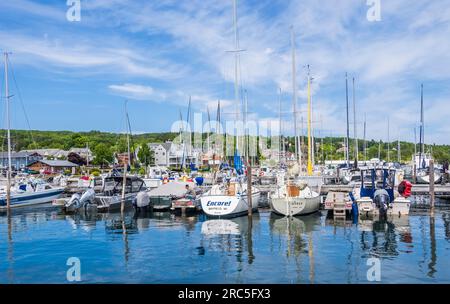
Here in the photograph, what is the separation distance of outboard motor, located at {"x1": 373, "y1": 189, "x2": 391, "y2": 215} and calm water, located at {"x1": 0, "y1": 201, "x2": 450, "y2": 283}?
1565 millimetres

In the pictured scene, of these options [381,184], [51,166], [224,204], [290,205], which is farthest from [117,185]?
[51,166]

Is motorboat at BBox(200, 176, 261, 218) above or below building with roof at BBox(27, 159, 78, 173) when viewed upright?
below

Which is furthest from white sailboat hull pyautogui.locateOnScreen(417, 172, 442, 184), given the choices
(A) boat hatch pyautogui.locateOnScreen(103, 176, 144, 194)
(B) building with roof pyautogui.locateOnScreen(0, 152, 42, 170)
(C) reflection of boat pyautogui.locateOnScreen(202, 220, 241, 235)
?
(B) building with roof pyautogui.locateOnScreen(0, 152, 42, 170)

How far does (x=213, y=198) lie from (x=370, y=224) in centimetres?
1115

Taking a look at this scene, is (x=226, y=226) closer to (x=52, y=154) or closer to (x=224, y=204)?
(x=224, y=204)

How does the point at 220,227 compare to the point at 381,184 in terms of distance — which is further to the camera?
the point at 381,184

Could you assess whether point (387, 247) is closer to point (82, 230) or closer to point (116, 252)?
point (116, 252)

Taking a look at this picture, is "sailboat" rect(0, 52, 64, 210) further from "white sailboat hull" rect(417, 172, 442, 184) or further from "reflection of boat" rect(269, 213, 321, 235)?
"white sailboat hull" rect(417, 172, 442, 184)

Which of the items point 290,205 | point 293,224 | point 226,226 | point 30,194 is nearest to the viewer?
point 226,226

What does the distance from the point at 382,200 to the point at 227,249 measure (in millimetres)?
14298

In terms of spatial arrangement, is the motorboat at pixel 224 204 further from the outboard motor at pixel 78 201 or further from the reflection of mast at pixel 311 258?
the outboard motor at pixel 78 201

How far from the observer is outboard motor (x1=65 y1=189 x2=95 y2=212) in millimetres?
36062

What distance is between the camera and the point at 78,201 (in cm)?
3644
